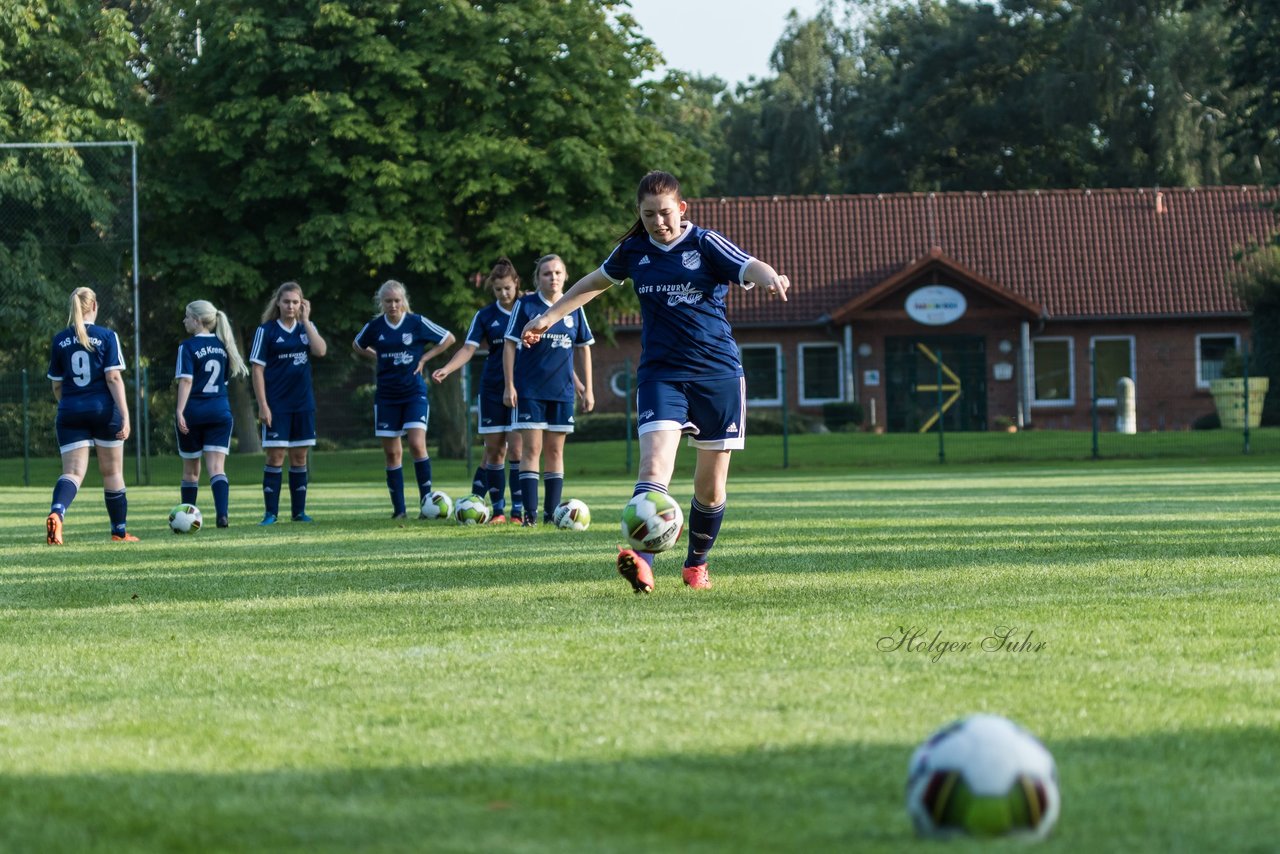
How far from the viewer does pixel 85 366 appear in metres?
12.9

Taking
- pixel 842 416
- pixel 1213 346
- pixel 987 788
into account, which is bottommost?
pixel 987 788

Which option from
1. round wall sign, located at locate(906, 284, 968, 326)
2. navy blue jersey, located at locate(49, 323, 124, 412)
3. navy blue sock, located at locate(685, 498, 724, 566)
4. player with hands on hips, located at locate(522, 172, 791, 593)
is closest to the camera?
player with hands on hips, located at locate(522, 172, 791, 593)

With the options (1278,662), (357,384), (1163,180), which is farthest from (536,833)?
(1163,180)

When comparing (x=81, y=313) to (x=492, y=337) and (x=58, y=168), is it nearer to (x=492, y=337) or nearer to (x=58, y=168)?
(x=492, y=337)

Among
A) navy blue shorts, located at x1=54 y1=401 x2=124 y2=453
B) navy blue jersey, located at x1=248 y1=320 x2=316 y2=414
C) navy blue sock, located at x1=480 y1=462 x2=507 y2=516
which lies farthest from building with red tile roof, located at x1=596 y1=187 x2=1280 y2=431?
navy blue shorts, located at x1=54 y1=401 x2=124 y2=453

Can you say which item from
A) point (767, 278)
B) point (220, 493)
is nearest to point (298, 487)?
point (220, 493)

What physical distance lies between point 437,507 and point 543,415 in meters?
1.55

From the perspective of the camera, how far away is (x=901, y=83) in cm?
6112

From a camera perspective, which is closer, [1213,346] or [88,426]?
[88,426]

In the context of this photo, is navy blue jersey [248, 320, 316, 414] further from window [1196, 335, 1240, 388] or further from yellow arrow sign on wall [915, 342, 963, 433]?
window [1196, 335, 1240, 388]

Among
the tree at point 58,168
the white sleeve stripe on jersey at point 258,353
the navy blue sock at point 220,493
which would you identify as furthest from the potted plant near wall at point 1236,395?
the navy blue sock at point 220,493

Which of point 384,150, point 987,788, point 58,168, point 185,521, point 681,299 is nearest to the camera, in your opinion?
point 987,788

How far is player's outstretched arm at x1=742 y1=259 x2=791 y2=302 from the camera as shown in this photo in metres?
7.70

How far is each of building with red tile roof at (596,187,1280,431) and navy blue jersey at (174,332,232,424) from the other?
28.4m
